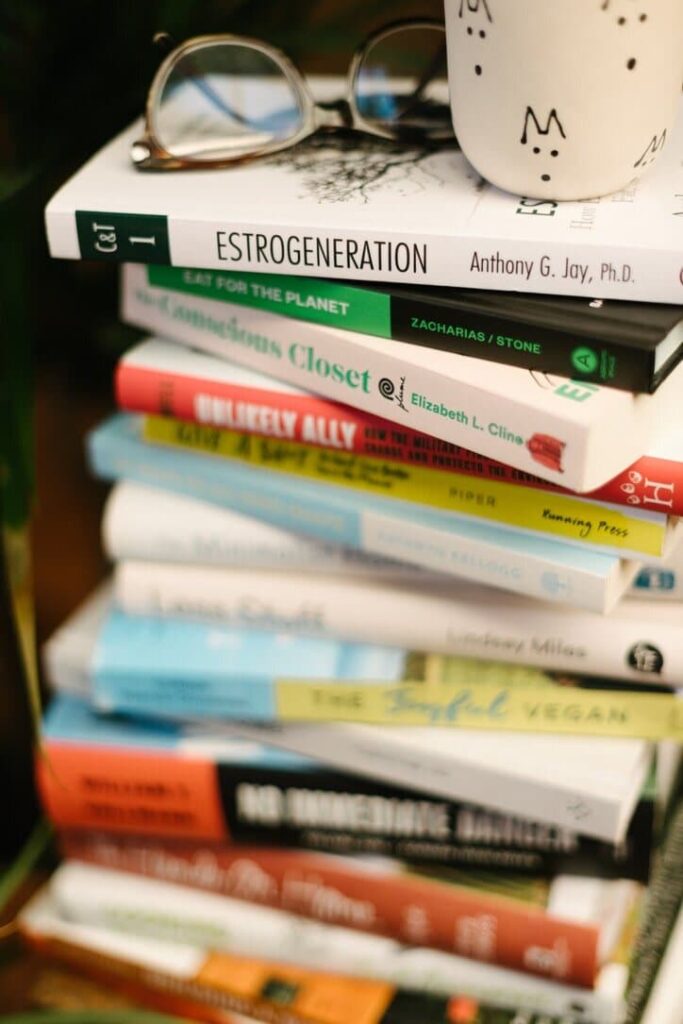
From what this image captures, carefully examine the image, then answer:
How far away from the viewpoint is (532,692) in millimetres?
549

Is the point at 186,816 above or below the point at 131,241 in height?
below

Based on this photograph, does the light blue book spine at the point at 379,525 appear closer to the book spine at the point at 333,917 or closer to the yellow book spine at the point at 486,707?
the yellow book spine at the point at 486,707

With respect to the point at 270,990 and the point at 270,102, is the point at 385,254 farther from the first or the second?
the point at 270,990

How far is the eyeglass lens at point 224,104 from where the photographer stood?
1.74 feet

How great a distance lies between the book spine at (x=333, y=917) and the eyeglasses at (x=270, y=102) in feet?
1.20

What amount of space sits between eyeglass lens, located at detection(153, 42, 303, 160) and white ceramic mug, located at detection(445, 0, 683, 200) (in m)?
0.12

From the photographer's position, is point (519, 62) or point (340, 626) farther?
point (340, 626)

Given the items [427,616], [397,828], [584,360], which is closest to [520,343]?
[584,360]

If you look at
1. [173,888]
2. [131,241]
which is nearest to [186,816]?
[173,888]

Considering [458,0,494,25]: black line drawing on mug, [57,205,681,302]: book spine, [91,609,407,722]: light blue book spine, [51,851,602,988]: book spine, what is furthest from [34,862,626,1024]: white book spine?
[458,0,494,25]: black line drawing on mug

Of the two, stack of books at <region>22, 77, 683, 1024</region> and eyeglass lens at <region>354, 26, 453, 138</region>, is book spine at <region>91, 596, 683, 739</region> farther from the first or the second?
eyeglass lens at <region>354, 26, 453, 138</region>

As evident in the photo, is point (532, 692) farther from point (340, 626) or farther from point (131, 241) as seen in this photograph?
point (131, 241)

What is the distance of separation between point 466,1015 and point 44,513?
0.42 m

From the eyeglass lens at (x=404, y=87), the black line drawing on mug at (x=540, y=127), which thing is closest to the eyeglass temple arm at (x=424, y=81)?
the eyeglass lens at (x=404, y=87)
